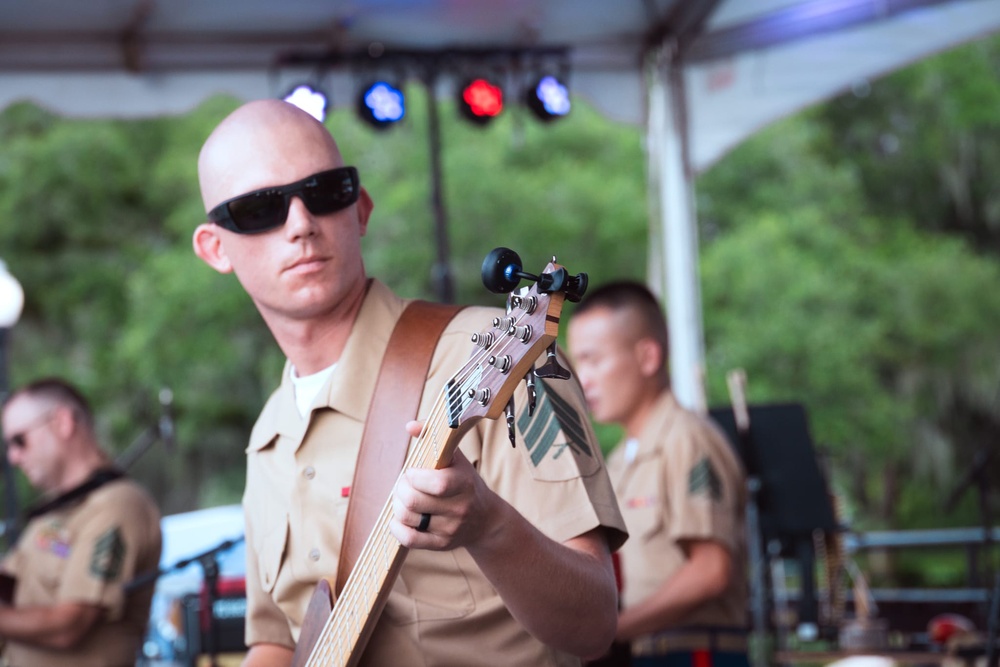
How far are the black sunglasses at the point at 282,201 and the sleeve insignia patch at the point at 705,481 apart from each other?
6.86 ft

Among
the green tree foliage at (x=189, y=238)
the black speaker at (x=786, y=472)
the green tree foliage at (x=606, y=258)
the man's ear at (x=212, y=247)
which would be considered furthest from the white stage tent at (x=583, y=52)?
the green tree foliage at (x=606, y=258)

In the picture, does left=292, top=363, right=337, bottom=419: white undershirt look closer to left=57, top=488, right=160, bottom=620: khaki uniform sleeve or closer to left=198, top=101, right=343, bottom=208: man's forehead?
left=198, top=101, right=343, bottom=208: man's forehead

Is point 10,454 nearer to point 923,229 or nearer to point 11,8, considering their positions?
point 11,8

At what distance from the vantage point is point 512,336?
1570 mm

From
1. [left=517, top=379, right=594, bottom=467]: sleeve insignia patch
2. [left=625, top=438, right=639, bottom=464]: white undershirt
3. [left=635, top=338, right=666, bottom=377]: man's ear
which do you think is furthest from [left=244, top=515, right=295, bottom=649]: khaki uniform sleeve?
[left=635, top=338, right=666, bottom=377]: man's ear

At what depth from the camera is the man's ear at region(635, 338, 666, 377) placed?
4.30 meters

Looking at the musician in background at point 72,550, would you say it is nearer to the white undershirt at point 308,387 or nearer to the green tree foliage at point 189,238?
the white undershirt at point 308,387

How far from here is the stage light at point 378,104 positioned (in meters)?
6.52

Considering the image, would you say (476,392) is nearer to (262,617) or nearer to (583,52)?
(262,617)

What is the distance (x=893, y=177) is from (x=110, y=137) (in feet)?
43.6

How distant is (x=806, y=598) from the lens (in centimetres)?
501

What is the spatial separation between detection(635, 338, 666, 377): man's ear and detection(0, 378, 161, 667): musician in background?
218 centimetres

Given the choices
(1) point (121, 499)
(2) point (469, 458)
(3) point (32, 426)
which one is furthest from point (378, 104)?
(2) point (469, 458)

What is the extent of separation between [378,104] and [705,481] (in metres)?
3.43
